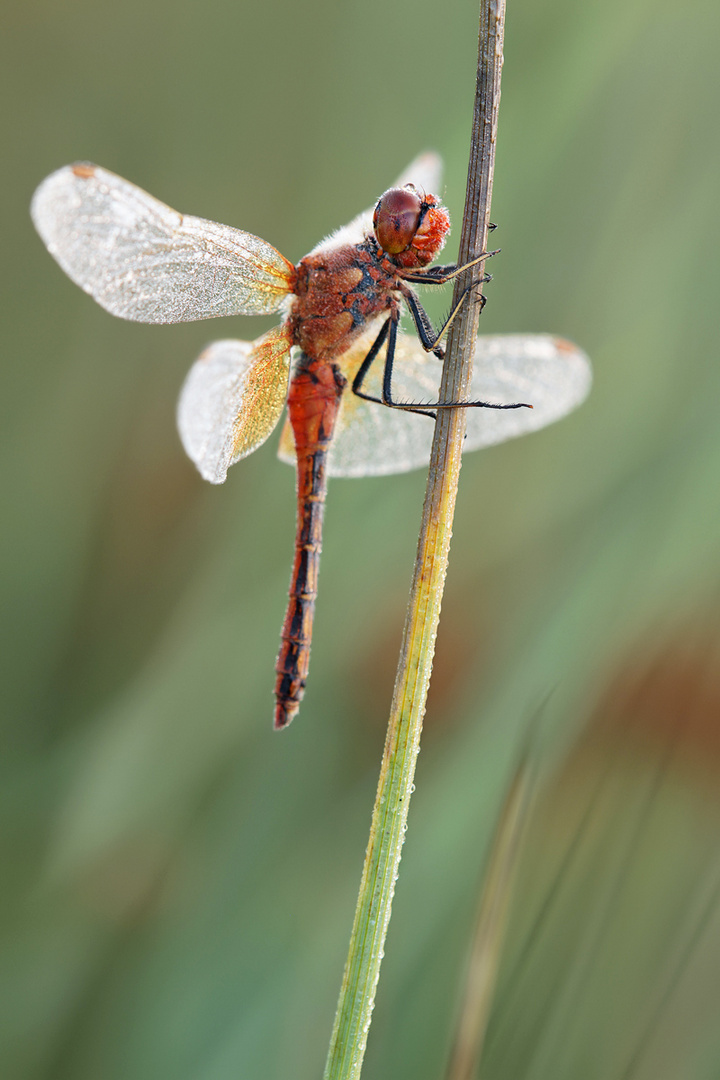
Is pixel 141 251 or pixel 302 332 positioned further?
pixel 302 332

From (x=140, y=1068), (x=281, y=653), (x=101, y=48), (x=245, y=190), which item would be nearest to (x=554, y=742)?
(x=281, y=653)

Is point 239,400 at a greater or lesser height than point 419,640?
greater

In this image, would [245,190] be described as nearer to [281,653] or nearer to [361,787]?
[281,653]

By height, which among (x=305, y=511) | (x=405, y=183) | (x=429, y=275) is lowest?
(x=305, y=511)

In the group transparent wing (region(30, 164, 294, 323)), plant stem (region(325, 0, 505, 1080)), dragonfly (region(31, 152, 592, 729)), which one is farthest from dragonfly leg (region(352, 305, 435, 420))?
plant stem (region(325, 0, 505, 1080))

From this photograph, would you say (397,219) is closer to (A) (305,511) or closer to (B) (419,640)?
(A) (305,511)

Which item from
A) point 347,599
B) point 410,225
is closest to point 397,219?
point 410,225

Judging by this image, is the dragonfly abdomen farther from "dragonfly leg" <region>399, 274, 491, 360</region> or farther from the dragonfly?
"dragonfly leg" <region>399, 274, 491, 360</region>

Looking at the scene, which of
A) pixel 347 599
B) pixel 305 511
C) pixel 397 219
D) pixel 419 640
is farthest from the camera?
pixel 347 599
